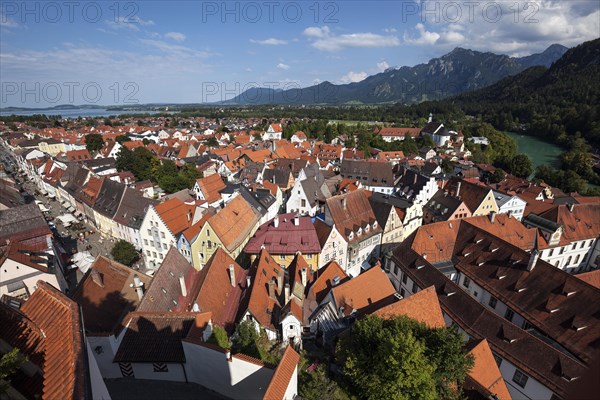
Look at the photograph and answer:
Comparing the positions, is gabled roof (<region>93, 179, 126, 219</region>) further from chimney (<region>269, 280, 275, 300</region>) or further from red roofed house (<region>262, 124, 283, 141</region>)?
red roofed house (<region>262, 124, 283, 141</region>)

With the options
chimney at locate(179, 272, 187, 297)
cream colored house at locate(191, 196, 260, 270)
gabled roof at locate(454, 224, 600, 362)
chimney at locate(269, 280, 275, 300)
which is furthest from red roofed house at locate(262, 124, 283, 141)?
chimney at locate(269, 280, 275, 300)

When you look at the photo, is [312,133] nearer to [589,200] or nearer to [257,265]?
[589,200]

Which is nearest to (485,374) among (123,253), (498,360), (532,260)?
(498,360)

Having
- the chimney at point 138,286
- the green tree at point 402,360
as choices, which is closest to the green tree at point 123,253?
the chimney at point 138,286

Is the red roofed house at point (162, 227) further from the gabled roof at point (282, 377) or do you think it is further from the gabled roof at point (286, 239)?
the gabled roof at point (282, 377)

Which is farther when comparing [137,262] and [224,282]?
[137,262]

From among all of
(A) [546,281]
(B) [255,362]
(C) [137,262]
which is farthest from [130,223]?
(A) [546,281]
